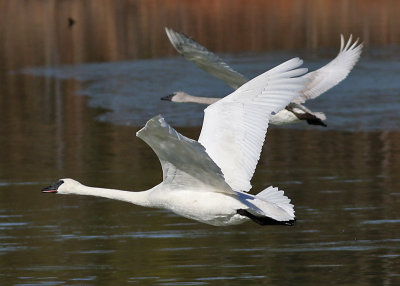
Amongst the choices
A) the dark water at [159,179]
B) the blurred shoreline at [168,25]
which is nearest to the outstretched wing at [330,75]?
the dark water at [159,179]

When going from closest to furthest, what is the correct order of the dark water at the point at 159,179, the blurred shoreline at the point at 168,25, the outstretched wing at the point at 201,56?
the dark water at the point at 159,179 < the outstretched wing at the point at 201,56 < the blurred shoreline at the point at 168,25

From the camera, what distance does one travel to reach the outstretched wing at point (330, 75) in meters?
12.6

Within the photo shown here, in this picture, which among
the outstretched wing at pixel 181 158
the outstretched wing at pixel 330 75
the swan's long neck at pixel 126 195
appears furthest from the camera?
the outstretched wing at pixel 330 75

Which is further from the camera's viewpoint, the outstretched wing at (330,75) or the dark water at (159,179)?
the outstretched wing at (330,75)

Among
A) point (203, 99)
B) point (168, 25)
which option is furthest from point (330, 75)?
point (168, 25)

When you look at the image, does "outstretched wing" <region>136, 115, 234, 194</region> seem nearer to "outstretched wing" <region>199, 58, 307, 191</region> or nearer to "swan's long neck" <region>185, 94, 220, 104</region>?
"outstretched wing" <region>199, 58, 307, 191</region>

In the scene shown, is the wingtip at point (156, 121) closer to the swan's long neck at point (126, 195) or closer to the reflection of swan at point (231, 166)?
the reflection of swan at point (231, 166)

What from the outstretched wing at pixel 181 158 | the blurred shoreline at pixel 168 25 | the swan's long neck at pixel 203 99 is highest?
the outstretched wing at pixel 181 158

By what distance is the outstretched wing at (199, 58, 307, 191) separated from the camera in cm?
781

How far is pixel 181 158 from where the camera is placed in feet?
25.5

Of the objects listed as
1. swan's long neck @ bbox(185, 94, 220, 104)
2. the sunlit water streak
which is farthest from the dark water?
swan's long neck @ bbox(185, 94, 220, 104)

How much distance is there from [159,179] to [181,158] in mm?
5422

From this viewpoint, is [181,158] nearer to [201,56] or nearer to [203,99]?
[201,56]

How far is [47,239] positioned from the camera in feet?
33.0
